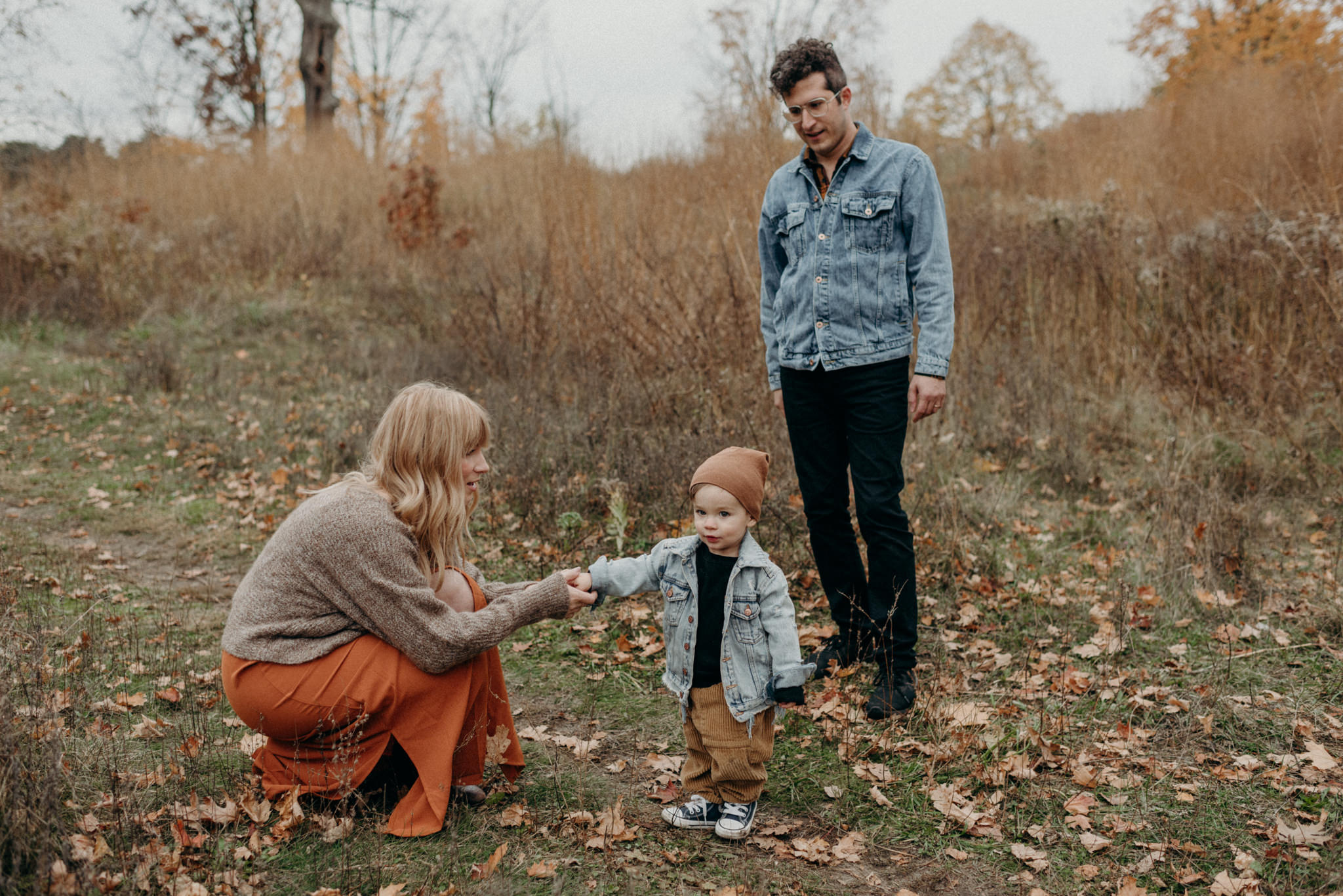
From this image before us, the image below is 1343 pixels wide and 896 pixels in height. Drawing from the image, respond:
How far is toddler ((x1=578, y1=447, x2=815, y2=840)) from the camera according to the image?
280 cm

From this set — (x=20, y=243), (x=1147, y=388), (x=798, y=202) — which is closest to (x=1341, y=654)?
(x=798, y=202)

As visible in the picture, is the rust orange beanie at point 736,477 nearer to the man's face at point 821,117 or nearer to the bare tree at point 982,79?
the man's face at point 821,117

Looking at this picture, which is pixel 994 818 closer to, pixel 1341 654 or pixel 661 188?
pixel 1341 654

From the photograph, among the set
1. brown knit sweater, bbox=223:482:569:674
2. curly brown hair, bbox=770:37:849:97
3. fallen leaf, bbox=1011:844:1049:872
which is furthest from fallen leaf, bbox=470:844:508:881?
curly brown hair, bbox=770:37:849:97

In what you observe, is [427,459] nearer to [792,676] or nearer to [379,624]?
[379,624]

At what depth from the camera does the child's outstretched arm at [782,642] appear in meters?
2.75

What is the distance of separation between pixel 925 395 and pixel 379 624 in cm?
208

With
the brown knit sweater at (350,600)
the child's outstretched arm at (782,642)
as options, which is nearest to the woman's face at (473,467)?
the brown knit sweater at (350,600)

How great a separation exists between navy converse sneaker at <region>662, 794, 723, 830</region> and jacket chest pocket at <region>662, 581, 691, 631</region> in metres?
0.58

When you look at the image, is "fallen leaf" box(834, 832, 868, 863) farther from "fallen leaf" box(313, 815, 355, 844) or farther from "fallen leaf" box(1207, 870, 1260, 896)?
"fallen leaf" box(313, 815, 355, 844)

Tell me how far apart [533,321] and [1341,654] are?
6.18 meters

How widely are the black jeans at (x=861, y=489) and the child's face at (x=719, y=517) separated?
2.71 ft

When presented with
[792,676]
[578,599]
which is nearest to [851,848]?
[792,676]

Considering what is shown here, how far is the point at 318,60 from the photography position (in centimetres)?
1623
